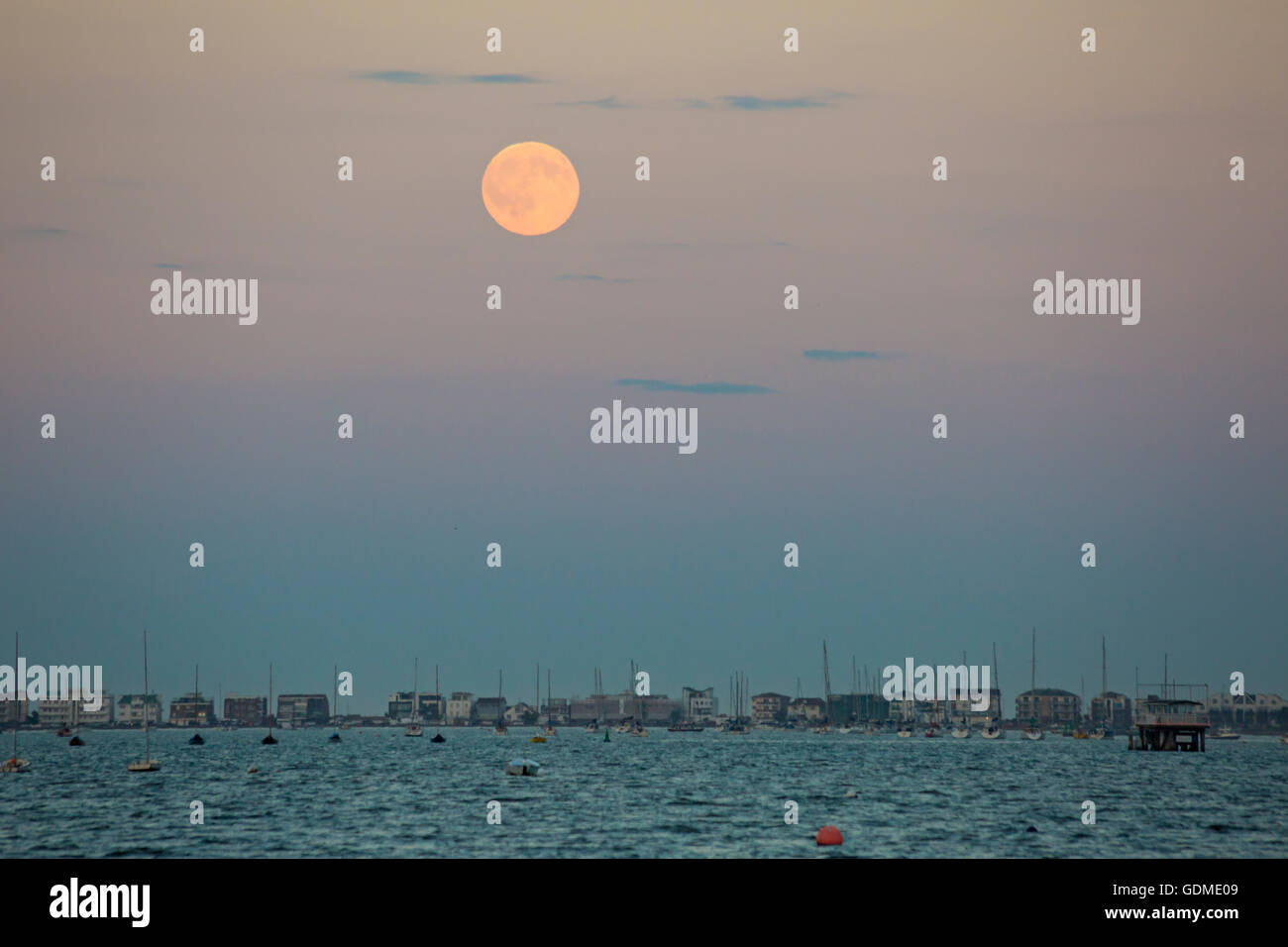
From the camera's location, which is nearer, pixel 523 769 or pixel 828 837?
pixel 828 837

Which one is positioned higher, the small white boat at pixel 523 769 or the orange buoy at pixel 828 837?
the orange buoy at pixel 828 837

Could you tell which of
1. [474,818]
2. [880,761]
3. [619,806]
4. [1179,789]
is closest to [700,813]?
[619,806]

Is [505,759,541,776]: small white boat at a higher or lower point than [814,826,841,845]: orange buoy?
lower

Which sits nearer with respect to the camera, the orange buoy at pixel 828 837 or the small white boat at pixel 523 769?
the orange buoy at pixel 828 837

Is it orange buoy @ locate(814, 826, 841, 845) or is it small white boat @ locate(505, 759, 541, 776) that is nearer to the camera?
orange buoy @ locate(814, 826, 841, 845)

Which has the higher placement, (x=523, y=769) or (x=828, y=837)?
(x=828, y=837)

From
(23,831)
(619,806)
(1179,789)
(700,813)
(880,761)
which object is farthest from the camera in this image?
(880,761)

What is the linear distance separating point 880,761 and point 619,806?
10589 cm
